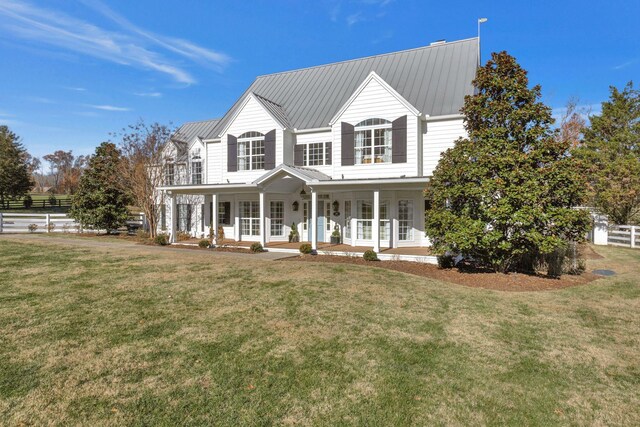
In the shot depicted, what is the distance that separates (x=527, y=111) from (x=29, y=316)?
1447cm

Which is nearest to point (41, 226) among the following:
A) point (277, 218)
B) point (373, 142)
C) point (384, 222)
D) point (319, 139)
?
point (277, 218)

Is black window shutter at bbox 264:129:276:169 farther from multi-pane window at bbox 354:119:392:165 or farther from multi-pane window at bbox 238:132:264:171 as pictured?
multi-pane window at bbox 354:119:392:165

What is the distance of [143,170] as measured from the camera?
2198 centimetres

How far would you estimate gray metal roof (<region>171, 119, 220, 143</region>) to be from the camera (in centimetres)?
2490

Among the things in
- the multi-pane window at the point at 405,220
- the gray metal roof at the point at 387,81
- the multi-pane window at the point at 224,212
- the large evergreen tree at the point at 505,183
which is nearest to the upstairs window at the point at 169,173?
the gray metal roof at the point at 387,81

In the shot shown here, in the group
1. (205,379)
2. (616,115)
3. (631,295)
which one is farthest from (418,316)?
(616,115)

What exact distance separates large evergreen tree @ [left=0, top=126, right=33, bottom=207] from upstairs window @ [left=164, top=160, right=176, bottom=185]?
34544 mm

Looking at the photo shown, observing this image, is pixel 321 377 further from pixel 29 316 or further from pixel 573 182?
pixel 573 182

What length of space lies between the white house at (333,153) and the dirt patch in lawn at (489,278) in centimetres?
234

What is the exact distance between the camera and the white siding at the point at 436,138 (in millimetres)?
16141

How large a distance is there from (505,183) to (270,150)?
1220 cm

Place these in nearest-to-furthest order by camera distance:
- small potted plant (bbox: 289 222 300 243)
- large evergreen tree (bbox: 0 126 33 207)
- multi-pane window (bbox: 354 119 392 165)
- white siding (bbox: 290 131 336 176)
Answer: multi-pane window (bbox: 354 119 392 165) → white siding (bbox: 290 131 336 176) → small potted plant (bbox: 289 222 300 243) → large evergreen tree (bbox: 0 126 33 207)

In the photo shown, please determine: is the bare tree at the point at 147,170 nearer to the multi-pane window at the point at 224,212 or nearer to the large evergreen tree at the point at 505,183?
the multi-pane window at the point at 224,212

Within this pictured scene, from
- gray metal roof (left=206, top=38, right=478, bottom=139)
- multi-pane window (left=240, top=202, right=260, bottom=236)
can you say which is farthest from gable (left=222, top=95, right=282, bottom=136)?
multi-pane window (left=240, top=202, right=260, bottom=236)
